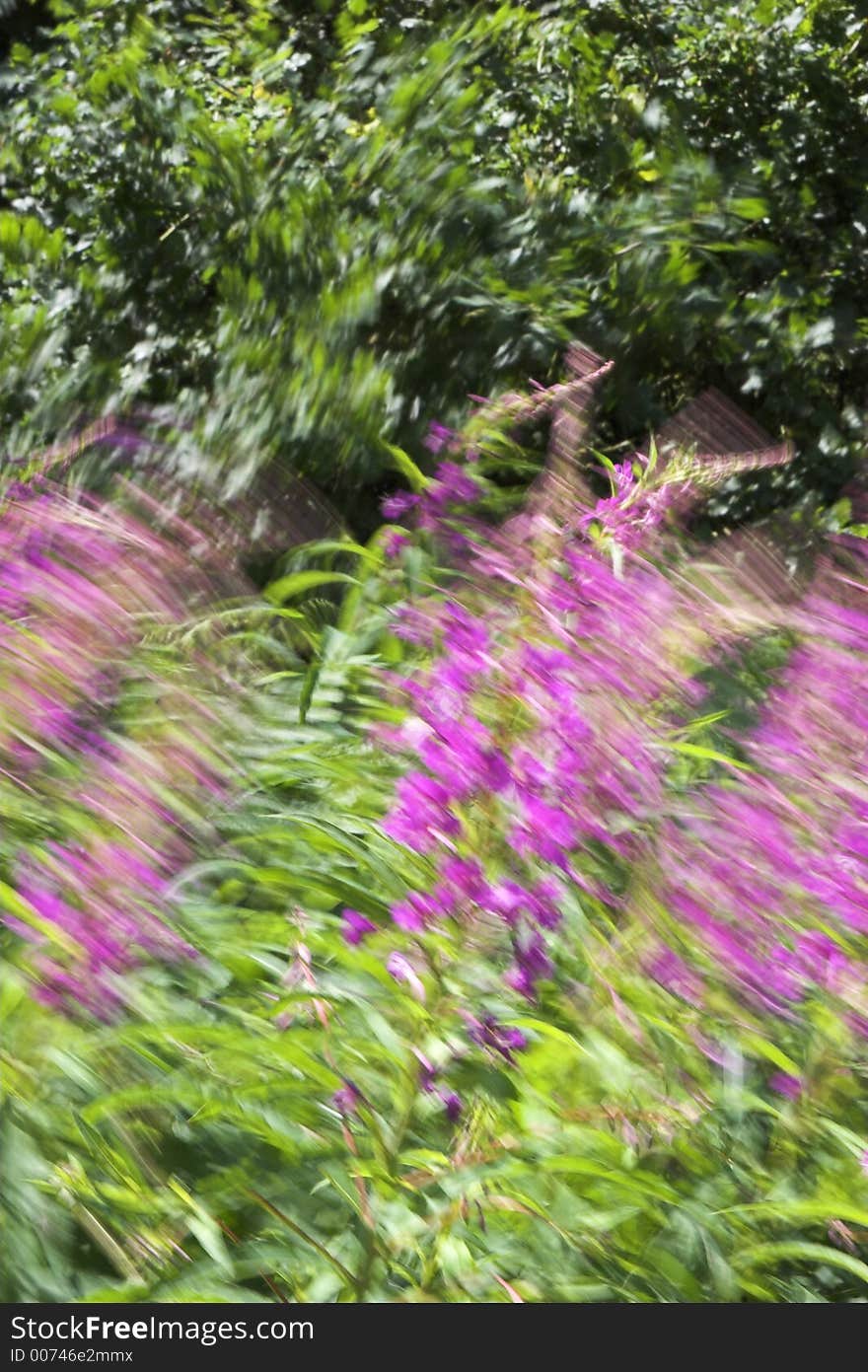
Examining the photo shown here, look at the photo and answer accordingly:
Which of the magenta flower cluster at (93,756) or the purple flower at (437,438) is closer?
the magenta flower cluster at (93,756)

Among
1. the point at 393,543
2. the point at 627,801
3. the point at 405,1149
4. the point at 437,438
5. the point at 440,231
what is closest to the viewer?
the point at 627,801

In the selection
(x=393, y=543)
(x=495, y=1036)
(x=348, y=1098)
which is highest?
(x=393, y=543)

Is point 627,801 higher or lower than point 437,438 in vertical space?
lower

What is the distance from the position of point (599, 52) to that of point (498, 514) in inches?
73.6

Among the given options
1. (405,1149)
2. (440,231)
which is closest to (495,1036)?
(405,1149)

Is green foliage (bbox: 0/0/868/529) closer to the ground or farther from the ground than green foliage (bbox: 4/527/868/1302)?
farther from the ground

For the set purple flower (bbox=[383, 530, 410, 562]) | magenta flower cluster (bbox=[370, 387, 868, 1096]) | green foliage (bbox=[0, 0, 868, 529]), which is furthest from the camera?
green foliage (bbox=[0, 0, 868, 529])

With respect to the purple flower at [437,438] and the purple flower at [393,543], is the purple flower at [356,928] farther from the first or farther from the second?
the purple flower at [437,438]

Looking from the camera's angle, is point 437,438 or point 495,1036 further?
point 437,438

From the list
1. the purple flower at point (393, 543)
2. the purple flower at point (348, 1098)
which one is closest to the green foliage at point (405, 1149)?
the purple flower at point (348, 1098)

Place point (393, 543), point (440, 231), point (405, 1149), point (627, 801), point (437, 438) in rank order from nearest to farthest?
point (627, 801) → point (405, 1149) → point (393, 543) → point (437, 438) → point (440, 231)

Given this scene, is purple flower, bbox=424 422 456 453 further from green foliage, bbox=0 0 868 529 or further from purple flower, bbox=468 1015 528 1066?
purple flower, bbox=468 1015 528 1066

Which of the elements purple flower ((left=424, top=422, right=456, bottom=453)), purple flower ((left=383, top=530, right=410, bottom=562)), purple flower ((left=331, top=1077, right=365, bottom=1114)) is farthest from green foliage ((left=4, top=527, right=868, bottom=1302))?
purple flower ((left=424, top=422, right=456, bottom=453))

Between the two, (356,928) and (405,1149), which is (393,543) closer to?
(356,928)
